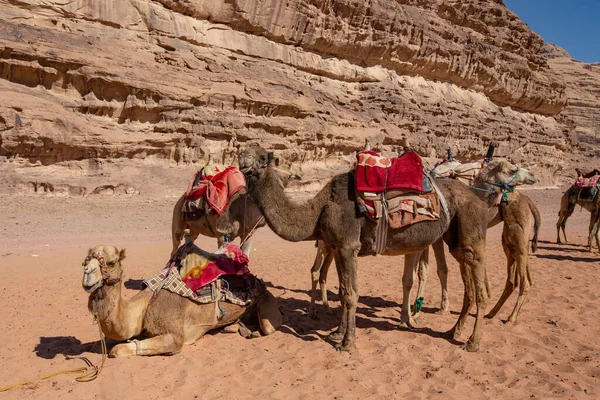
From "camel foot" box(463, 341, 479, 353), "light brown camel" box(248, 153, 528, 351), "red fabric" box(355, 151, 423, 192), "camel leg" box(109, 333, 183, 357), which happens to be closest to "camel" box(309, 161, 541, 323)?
"light brown camel" box(248, 153, 528, 351)

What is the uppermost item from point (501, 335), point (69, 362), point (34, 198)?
point (501, 335)

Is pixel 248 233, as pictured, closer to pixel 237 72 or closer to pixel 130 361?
pixel 130 361

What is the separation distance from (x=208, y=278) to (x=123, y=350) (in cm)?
117

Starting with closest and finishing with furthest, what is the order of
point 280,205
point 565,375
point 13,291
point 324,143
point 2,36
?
point 565,375, point 280,205, point 13,291, point 2,36, point 324,143

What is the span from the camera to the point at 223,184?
6.97 m

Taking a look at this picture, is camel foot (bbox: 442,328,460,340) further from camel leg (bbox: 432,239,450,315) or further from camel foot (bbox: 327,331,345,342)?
camel foot (bbox: 327,331,345,342)

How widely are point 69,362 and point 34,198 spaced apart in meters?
14.3

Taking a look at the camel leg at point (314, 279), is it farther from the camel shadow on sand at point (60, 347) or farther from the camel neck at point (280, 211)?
the camel shadow on sand at point (60, 347)

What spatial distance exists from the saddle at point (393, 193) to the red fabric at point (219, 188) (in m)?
2.36

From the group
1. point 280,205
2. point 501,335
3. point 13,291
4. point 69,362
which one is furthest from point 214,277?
point 13,291

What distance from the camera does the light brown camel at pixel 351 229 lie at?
199 inches

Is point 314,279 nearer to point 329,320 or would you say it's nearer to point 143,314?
point 329,320

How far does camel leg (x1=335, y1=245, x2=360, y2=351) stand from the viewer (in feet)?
16.7

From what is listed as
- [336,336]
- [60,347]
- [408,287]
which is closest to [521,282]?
[408,287]
